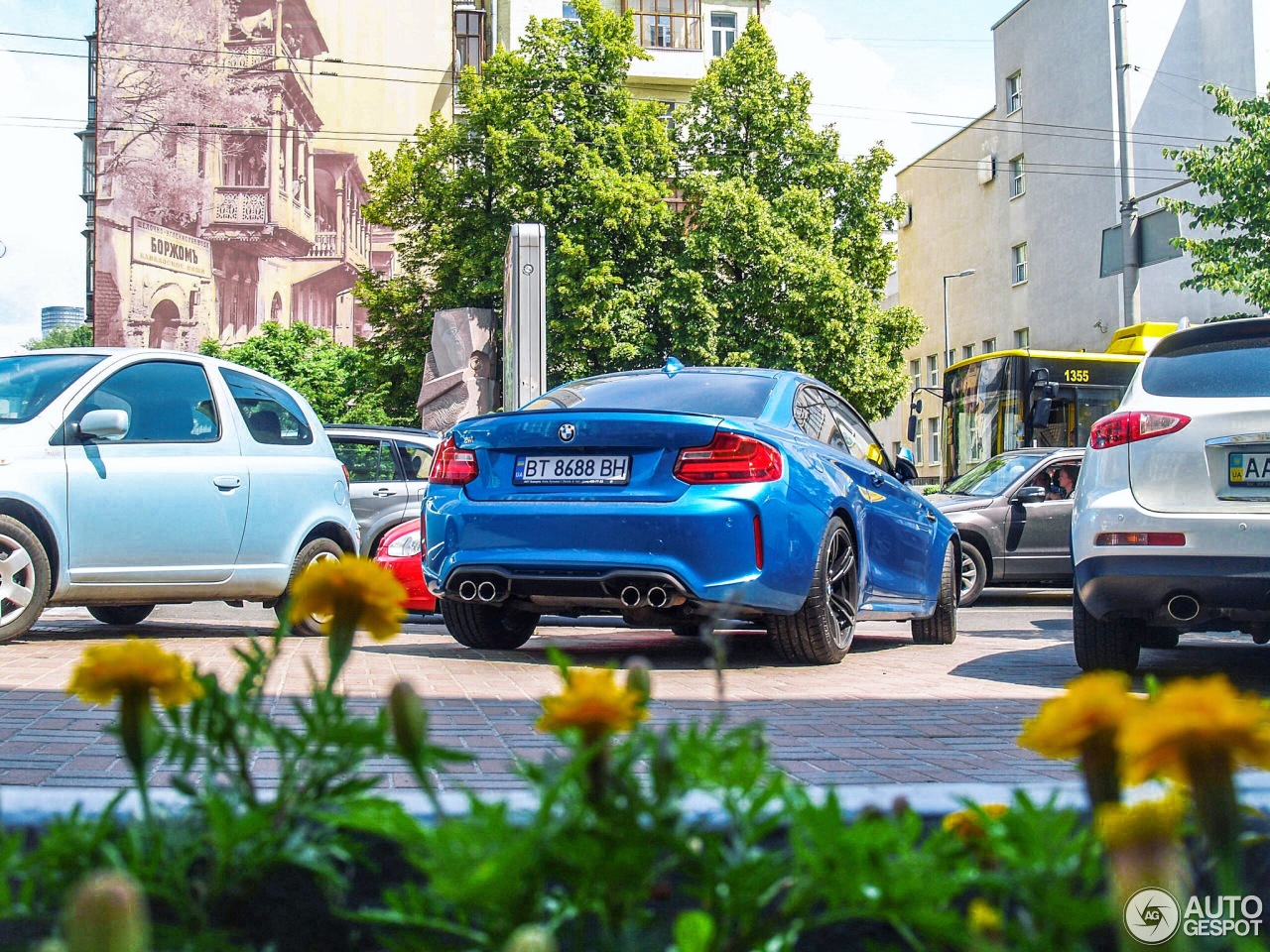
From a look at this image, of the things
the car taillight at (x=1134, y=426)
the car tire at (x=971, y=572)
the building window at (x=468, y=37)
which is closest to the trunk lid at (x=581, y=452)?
the car taillight at (x=1134, y=426)

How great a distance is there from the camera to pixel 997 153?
49500 millimetres

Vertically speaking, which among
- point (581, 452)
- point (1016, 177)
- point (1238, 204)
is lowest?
point (581, 452)

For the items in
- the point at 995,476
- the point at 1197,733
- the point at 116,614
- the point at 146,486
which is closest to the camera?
the point at 1197,733

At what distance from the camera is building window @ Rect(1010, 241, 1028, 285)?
47.6 metres

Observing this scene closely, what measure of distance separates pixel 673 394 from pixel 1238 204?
19239 millimetres

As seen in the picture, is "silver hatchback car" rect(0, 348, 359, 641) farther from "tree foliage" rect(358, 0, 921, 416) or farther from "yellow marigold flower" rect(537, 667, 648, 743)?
"tree foliage" rect(358, 0, 921, 416)

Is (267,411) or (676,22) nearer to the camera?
(267,411)

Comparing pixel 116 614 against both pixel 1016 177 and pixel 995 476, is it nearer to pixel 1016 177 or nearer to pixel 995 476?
pixel 995 476

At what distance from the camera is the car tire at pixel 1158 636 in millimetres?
6613

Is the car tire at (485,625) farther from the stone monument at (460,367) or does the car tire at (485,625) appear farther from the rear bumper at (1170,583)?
the stone monument at (460,367)

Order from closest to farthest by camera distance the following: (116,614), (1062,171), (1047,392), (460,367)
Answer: (116,614) → (1047,392) → (460,367) → (1062,171)

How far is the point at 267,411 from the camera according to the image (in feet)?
29.6

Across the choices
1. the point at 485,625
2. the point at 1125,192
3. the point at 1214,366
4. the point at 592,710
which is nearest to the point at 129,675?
the point at 592,710

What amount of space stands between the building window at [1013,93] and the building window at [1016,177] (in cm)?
175
